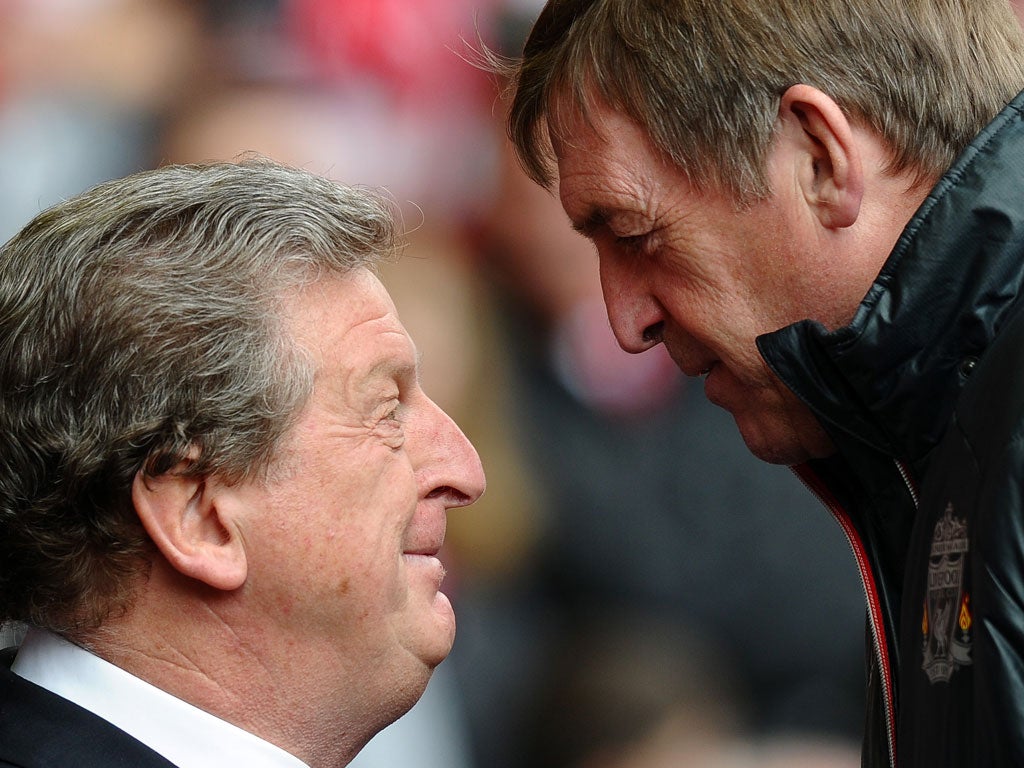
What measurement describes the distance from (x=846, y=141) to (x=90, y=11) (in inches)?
→ 93.3

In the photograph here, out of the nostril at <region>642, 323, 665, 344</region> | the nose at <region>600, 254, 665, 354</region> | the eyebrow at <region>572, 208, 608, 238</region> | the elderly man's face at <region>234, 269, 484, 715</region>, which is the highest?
the eyebrow at <region>572, 208, 608, 238</region>

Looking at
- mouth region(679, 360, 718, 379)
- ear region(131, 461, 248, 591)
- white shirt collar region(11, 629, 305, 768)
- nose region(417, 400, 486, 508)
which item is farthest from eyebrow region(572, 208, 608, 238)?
white shirt collar region(11, 629, 305, 768)

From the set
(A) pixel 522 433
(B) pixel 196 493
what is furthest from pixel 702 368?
(A) pixel 522 433

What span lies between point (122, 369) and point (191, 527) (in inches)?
9.2

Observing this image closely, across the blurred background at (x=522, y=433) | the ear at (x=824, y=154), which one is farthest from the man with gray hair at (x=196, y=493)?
the blurred background at (x=522, y=433)

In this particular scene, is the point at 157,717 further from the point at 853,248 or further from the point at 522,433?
the point at 522,433

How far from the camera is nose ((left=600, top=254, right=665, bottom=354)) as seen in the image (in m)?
2.04

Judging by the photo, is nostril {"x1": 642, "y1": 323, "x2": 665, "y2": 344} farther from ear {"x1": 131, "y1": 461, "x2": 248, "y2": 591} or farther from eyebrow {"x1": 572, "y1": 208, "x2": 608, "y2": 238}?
ear {"x1": 131, "y1": 461, "x2": 248, "y2": 591}

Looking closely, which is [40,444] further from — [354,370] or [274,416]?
[354,370]

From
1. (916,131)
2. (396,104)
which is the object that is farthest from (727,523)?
(916,131)

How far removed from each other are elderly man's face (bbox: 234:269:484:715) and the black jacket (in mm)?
555

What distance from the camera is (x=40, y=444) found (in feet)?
5.80

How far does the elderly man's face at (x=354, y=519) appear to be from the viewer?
5.92 feet

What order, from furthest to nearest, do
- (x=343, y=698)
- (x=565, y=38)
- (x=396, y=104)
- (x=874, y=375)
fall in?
(x=396, y=104), (x=565, y=38), (x=343, y=698), (x=874, y=375)
